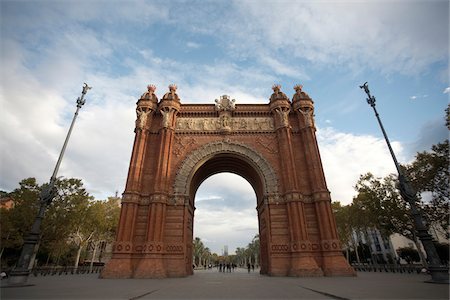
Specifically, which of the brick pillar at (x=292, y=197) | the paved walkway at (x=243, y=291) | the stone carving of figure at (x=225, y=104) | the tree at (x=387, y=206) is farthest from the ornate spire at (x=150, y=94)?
the tree at (x=387, y=206)

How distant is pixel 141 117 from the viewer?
22.8m

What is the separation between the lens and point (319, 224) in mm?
18953

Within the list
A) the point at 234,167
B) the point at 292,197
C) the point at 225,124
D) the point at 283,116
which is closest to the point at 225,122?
the point at 225,124

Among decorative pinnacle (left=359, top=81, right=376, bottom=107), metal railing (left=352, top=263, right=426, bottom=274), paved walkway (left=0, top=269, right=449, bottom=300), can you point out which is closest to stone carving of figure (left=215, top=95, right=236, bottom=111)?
decorative pinnacle (left=359, top=81, right=376, bottom=107)

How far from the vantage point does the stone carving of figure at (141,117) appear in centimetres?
2241

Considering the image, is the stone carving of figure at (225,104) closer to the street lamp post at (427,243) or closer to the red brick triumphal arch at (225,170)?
the red brick triumphal arch at (225,170)

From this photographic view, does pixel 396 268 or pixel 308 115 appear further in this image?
pixel 396 268

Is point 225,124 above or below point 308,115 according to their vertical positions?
below

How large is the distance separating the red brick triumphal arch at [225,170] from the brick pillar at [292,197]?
74 mm

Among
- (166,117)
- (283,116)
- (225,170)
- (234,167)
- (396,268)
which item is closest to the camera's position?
(166,117)

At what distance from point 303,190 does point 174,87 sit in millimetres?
16423

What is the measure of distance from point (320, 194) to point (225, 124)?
10.8m

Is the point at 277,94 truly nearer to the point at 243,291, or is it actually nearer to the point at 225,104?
the point at 225,104

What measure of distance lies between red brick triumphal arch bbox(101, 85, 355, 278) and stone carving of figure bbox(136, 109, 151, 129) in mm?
98
